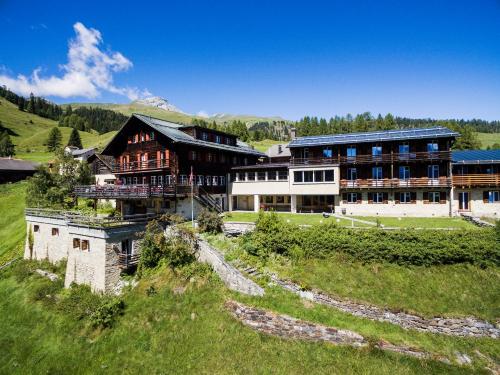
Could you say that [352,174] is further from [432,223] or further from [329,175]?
[432,223]

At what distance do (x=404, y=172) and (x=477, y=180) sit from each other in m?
7.97

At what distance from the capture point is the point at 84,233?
80.6 feet

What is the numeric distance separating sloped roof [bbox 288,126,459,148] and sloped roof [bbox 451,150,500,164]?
4.31m

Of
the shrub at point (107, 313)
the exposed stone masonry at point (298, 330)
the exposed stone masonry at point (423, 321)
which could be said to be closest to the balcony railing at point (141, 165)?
the shrub at point (107, 313)

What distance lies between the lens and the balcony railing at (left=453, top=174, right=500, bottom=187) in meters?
32.8

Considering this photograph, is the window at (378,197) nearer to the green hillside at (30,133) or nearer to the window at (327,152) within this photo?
the window at (327,152)

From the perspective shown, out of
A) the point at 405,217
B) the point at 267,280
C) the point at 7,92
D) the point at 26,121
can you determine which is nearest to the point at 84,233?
the point at 267,280

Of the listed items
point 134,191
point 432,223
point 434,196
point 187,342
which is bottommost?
point 187,342

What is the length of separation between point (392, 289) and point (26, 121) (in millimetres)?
186604

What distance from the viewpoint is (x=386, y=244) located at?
19328mm

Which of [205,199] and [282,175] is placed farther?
[282,175]

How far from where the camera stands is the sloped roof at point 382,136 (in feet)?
109

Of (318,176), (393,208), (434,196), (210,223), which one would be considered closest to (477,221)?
(434,196)

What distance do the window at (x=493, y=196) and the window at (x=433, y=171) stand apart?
267 inches
